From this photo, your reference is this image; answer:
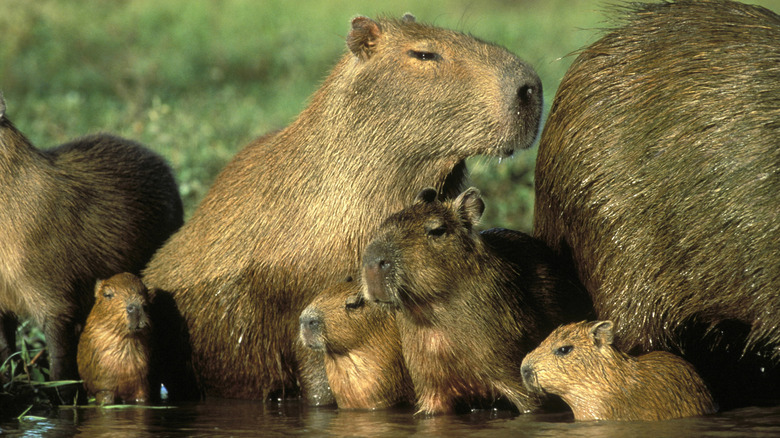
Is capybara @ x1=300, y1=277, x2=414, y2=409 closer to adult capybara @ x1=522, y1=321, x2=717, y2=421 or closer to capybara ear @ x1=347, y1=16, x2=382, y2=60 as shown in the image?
adult capybara @ x1=522, y1=321, x2=717, y2=421

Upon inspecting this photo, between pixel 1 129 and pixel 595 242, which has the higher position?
pixel 1 129

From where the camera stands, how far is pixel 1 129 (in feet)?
16.8

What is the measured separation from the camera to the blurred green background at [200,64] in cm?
850

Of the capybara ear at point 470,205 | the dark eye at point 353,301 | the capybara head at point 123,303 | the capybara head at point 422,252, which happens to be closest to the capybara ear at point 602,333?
the capybara head at point 422,252

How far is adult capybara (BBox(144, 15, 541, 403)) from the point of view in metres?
4.59

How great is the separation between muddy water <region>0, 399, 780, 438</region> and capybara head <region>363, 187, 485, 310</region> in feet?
1.55

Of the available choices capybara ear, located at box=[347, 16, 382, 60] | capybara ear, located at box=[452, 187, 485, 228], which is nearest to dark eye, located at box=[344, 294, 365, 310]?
capybara ear, located at box=[452, 187, 485, 228]

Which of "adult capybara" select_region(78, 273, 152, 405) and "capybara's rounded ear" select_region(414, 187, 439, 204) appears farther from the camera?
"adult capybara" select_region(78, 273, 152, 405)

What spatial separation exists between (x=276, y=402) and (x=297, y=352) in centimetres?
27

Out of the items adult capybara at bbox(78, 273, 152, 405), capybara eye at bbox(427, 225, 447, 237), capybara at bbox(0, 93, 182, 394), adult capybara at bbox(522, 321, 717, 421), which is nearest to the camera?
adult capybara at bbox(522, 321, 717, 421)

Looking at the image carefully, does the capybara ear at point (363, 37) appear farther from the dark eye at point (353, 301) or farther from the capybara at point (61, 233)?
the capybara at point (61, 233)

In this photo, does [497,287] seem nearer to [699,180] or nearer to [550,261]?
[550,261]

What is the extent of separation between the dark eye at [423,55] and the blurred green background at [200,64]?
295 cm

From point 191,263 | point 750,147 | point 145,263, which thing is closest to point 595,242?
point 750,147
